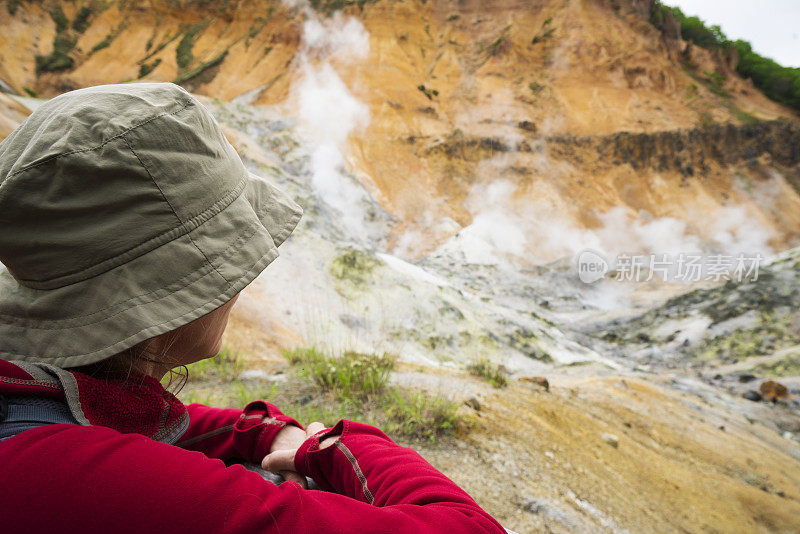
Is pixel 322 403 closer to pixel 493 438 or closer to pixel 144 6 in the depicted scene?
pixel 493 438

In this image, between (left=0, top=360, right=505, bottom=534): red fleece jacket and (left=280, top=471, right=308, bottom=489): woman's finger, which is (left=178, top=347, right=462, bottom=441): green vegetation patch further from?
(left=0, top=360, right=505, bottom=534): red fleece jacket

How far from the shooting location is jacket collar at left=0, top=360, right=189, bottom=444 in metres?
0.62

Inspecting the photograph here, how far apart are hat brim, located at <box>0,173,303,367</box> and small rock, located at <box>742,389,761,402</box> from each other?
292 inches

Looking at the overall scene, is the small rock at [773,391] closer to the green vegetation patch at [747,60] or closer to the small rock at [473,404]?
the small rock at [473,404]

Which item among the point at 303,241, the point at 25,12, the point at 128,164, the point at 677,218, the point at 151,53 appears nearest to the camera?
the point at 128,164

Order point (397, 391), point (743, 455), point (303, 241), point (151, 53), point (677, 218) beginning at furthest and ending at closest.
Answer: point (151, 53) < point (677, 218) < point (303, 241) < point (743, 455) < point (397, 391)

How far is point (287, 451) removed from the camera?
118cm

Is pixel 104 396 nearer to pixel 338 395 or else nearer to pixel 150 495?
pixel 150 495

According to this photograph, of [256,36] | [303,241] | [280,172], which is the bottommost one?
[303,241]

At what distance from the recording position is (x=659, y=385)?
18.9 feet

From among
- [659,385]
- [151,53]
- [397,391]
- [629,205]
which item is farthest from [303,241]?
[151,53]

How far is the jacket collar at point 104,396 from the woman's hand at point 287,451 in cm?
30

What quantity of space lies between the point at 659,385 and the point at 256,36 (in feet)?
67.0

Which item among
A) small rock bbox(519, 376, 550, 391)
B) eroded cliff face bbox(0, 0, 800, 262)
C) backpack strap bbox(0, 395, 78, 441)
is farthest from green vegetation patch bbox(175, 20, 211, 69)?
backpack strap bbox(0, 395, 78, 441)
